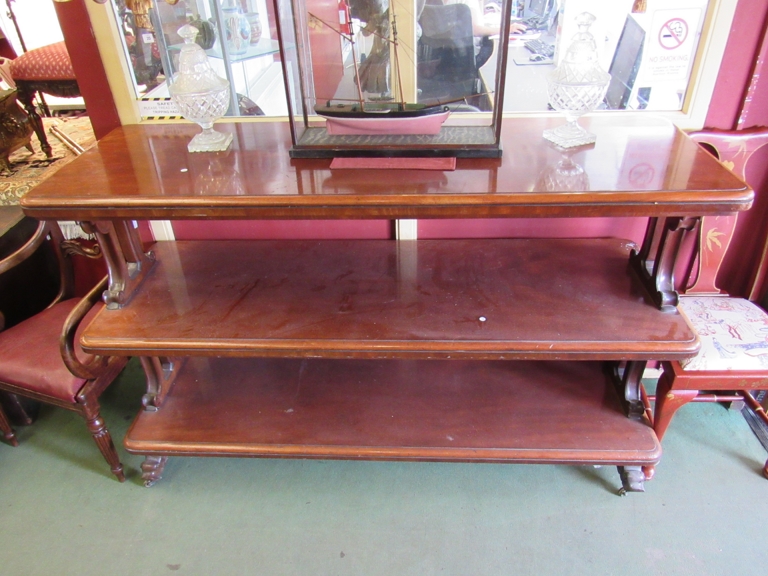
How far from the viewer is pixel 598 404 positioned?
163 cm

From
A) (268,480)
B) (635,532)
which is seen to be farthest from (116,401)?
(635,532)

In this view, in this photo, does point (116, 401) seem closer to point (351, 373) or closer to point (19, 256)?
point (19, 256)

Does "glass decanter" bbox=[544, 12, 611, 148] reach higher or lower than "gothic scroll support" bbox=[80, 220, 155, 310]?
higher

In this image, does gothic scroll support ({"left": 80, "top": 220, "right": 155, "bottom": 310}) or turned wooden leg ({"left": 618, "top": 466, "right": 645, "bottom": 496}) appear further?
turned wooden leg ({"left": 618, "top": 466, "right": 645, "bottom": 496})

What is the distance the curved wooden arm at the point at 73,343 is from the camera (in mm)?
1496

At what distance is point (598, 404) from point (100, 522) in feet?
5.47

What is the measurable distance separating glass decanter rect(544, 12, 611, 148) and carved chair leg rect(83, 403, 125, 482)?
1697 mm

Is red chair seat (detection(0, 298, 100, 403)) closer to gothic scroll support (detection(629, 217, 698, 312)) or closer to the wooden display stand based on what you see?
the wooden display stand

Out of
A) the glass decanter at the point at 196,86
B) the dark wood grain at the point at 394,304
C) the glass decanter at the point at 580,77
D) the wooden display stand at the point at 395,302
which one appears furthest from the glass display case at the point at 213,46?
the glass decanter at the point at 580,77

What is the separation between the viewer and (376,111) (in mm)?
1279

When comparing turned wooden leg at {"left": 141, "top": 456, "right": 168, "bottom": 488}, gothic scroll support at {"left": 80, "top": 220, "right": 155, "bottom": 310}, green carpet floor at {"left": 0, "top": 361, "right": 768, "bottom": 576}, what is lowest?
green carpet floor at {"left": 0, "top": 361, "right": 768, "bottom": 576}

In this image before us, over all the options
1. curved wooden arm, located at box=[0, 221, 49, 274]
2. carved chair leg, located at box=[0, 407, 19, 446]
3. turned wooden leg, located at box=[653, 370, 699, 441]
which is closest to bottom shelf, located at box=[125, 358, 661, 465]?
turned wooden leg, located at box=[653, 370, 699, 441]

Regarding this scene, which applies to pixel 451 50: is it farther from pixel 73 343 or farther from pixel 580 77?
pixel 73 343

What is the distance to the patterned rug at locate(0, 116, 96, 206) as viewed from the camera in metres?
2.08
